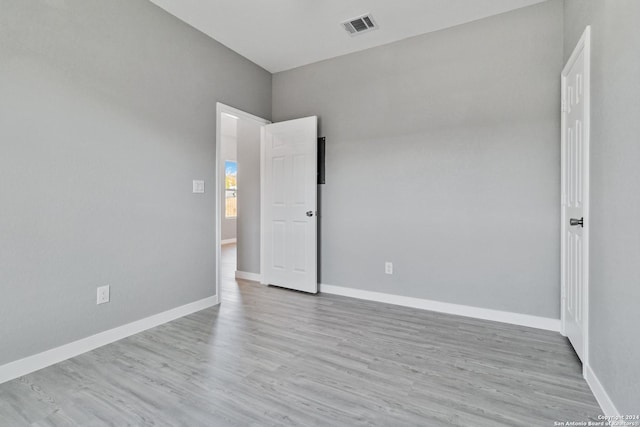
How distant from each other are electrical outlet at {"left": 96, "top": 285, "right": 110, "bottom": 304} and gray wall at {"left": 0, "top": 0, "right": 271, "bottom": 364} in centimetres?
4

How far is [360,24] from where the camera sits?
9.66 ft

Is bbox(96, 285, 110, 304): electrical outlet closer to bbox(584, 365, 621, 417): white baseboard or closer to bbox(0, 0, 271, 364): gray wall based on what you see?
bbox(0, 0, 271, 364): gray wall

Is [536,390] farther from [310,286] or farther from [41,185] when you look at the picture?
[41,185]

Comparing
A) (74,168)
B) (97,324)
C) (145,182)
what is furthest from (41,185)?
(97,324)

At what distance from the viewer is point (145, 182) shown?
101 inches

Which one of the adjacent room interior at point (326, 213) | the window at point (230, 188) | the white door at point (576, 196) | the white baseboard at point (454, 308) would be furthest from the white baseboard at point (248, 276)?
the window at point (230, 188)

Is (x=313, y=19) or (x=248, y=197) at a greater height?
(x=313, y=19)

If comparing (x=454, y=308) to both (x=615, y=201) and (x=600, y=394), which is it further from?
(x=615, y=201)

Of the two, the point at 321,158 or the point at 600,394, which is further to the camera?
the point at 321,158

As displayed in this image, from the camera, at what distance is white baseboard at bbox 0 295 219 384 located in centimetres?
186

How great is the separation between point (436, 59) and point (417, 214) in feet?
5.14

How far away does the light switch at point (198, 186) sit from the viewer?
9.82 feet

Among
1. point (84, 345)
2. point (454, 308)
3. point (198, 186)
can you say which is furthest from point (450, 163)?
point (84, 345)

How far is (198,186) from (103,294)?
122 cm
